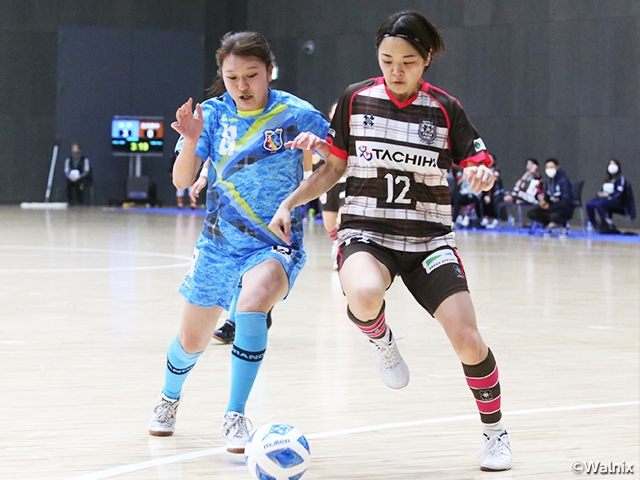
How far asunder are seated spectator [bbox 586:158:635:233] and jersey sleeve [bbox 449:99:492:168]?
1474 cm

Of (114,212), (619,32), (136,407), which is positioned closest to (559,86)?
(619,32)

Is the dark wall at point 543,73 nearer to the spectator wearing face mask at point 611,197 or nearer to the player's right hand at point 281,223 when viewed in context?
the spectator wearing face mask at point 611,197

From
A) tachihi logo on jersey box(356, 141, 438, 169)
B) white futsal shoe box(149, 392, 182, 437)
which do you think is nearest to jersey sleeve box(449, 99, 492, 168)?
tachihi logo on jersey box(356, 141, 438, 169)

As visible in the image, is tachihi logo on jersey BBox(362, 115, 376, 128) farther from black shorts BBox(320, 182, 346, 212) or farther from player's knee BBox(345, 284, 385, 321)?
black shorts BBox(320, 182, 346, 212)

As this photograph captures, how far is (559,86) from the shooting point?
22.0 m

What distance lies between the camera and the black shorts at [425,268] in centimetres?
411

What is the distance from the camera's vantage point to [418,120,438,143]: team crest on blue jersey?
13.8 ft

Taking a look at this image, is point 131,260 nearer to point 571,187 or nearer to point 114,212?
point 571,187

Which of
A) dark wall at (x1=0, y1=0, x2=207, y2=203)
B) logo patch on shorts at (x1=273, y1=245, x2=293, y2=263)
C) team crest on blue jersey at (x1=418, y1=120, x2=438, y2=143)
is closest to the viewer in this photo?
team crest on blue jersey at (x1=418, y1=120, x2=438, y2=143)

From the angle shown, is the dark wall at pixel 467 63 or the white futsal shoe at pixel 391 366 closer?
the white futsal shoe at pixel 391 366

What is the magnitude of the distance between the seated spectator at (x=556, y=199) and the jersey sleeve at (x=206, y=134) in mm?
15030

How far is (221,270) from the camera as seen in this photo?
444 centimetres

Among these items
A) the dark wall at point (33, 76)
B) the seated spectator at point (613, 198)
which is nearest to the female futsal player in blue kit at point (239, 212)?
the seated spectator at point (613, 198)

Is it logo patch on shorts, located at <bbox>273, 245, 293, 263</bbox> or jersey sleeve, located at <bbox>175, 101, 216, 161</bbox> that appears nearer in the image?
logo patch on shorts, located at <bbox>273, 245, 293, 263</bbox>
